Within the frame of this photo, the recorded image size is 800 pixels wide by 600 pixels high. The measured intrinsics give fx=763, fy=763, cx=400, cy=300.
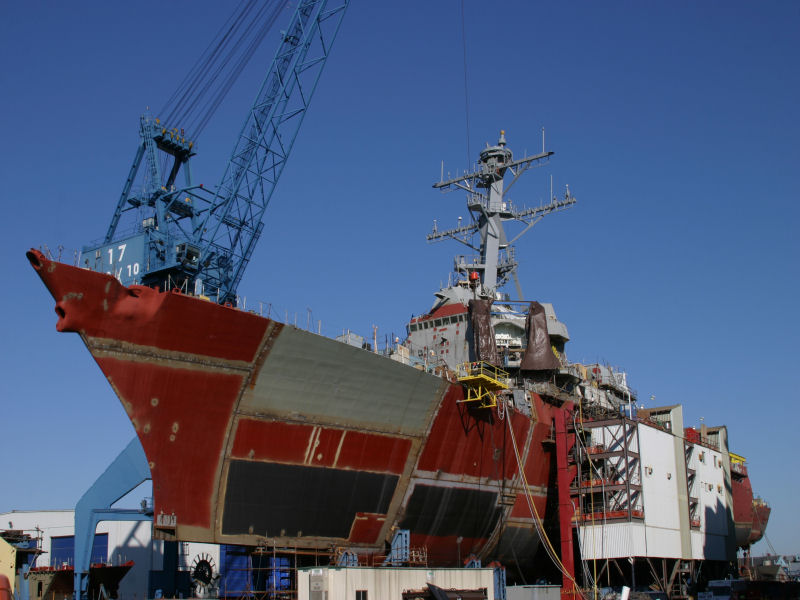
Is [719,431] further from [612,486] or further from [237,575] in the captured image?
[237,575]

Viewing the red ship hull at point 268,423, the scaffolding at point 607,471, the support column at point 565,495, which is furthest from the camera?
the scaffolding at point 607,471

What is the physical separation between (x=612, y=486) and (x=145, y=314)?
66.4 ft

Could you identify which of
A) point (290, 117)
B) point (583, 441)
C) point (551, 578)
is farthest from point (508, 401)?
point (290, 117)

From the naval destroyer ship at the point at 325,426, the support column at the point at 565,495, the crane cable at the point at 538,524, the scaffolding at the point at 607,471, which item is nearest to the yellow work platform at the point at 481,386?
the naval destroyer ship at the point at 325,426

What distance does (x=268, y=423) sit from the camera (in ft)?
71.2

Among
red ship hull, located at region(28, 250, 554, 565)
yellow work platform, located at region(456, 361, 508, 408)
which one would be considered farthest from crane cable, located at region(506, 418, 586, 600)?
red ship hull, located at region(28, 250, 554, 565)

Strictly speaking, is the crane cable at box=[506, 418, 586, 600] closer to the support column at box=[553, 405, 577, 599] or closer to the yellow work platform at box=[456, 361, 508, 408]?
the support column at box=[553, 405, 577, 599]

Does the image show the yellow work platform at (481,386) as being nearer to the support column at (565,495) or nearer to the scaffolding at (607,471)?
the support column at (565,495)

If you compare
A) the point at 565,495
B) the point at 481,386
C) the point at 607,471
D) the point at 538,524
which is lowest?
the point at 538,524

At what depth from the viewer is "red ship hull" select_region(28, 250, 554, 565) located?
1977 centimetres

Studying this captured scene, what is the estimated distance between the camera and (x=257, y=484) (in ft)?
70.2

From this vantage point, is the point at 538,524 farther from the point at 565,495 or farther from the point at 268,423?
the point at 268,423

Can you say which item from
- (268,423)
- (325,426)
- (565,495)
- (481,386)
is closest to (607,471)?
(565,495)

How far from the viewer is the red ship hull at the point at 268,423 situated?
19.8m
